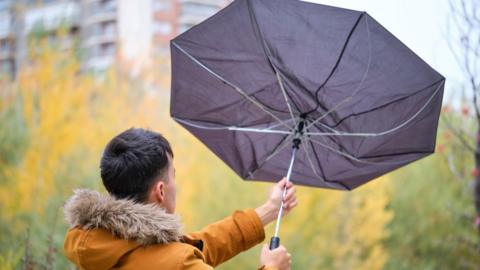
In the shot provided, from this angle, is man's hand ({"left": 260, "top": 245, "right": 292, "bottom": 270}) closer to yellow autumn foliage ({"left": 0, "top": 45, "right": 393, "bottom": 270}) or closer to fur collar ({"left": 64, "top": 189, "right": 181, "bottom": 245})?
fur collar ({"left": 64, "top": 189, "right": 181, "bottom": 245})

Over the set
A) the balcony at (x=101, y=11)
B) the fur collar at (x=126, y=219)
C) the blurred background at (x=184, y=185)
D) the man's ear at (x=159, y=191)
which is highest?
the balcony at (x=101, y=11)

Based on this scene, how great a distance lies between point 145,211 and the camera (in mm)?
1791

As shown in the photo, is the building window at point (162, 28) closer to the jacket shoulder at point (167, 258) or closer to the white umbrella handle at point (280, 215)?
the white umbrella handle at point (280, 215)

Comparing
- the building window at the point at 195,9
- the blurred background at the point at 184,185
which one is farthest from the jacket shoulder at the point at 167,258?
the building window at the point at 195,9

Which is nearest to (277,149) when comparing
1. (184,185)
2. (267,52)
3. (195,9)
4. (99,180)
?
(267,52)

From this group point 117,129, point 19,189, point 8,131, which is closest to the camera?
point 19,189

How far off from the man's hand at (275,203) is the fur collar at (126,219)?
583 millimetres

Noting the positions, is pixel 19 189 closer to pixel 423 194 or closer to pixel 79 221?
pixel 423 194

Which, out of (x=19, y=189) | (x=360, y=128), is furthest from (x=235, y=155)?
(x=19, y=189)

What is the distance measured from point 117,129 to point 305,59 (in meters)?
10.7

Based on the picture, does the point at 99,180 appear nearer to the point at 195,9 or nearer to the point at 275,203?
the point at 275,203

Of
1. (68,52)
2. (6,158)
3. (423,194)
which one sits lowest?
(423,194)

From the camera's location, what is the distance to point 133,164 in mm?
1825

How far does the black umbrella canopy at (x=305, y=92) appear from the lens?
90.6 inches
